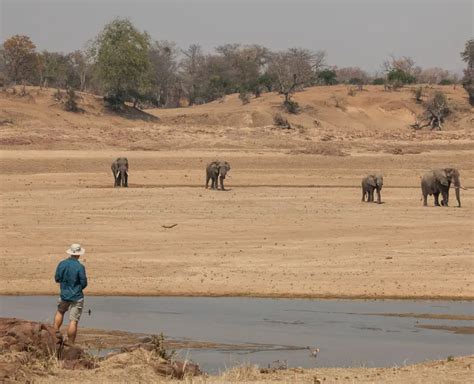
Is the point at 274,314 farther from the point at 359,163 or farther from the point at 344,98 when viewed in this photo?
the point at 344,98

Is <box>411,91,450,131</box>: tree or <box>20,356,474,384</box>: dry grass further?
<box>411,91,450,131</box>: tree

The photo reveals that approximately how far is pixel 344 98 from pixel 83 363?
70.5 metres

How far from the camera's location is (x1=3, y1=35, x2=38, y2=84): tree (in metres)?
82.6

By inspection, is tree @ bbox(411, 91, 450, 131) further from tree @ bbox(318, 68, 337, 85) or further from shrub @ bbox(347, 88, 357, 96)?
tree @ bbox(318, 68, 337, 85)

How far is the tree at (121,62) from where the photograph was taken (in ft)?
224

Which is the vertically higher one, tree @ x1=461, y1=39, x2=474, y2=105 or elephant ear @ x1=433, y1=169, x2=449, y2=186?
tree @ x1=461, y1=39, x2=474, y2=105

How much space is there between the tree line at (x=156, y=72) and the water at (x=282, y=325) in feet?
151

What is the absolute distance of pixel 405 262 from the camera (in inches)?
1013

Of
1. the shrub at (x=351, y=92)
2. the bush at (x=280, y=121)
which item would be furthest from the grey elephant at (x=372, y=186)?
the shrub at (x=351, y=92)

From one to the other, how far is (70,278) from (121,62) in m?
54.0

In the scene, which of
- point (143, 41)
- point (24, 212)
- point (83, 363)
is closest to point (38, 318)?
point (83, 363)

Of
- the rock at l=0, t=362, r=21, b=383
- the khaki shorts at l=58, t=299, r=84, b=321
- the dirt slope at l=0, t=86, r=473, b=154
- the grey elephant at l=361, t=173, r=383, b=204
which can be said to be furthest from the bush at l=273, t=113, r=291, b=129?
the rock at l=0, t=362, r=21, b=383

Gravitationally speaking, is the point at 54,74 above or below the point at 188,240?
above

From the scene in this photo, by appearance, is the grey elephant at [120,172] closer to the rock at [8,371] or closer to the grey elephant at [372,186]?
the grey elephant at [372,186]
